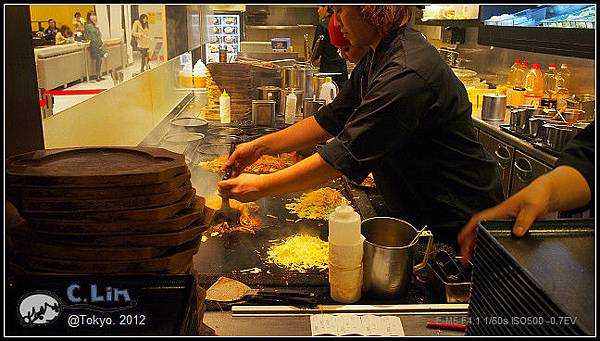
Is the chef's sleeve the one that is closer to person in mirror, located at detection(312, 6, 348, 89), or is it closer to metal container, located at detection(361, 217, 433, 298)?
metal container, located at detection(361, 217, 433, 298)

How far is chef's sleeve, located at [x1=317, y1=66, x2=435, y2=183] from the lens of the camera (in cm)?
154

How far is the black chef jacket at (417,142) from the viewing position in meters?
1.56

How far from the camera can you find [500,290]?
2.19 ft

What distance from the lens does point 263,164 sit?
274cm

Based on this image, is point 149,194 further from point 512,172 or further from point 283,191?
point 512,172

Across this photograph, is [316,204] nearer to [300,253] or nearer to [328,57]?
[300,253]

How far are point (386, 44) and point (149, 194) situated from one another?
115 centimetres

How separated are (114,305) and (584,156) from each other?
0.88 meters

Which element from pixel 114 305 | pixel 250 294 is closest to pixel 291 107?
pixel 250 294

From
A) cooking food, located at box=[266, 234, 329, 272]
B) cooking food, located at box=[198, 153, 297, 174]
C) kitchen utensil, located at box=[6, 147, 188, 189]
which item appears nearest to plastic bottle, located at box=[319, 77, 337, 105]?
cooking food, located at box=[198, 153, 297, 174]

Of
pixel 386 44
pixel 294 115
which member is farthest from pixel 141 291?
pixel 294 115

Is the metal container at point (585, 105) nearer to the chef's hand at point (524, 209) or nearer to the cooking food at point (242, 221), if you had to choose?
the cooking food at point (242, 221)

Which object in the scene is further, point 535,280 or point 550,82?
point 550,82

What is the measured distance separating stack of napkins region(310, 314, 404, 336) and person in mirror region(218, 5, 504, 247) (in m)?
0.49
